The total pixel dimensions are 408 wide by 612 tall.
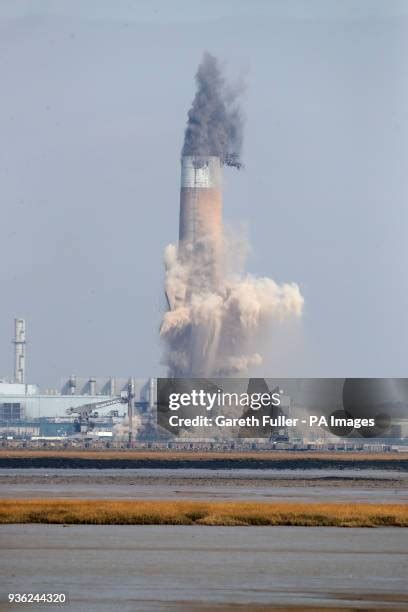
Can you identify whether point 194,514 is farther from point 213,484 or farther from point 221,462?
point 221,462

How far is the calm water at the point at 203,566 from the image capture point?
3644 centimetres

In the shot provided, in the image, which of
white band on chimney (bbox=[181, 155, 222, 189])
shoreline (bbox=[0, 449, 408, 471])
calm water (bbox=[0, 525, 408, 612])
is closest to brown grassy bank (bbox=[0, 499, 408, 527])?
calm water (bbox=[0, 525, 408, 612])

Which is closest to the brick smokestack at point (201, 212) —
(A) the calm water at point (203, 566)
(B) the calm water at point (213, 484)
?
(B) the calm water at point (213, 484)

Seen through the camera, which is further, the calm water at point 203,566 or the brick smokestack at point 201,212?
the brick smokestack at point 201,212

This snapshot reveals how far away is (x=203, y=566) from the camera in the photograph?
43.1 meters

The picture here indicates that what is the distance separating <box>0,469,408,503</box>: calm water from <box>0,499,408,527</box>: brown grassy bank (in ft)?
26.1

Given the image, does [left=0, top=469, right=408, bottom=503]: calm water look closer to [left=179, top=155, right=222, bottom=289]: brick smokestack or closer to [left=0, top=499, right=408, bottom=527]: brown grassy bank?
[left=0, top=499, right=408, bottom=527]: brown grassy bank

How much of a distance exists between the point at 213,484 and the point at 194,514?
31351 mm

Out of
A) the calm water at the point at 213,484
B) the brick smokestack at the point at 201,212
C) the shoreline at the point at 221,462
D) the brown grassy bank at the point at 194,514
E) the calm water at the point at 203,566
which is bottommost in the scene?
the shoreline at the point at 221,462

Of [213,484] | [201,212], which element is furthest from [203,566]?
[201,212]

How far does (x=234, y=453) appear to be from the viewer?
184 m

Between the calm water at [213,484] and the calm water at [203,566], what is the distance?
18.7 m

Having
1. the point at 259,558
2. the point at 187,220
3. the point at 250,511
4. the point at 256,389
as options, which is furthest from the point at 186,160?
the point at 259,558

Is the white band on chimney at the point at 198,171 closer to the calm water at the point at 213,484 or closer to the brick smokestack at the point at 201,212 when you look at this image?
the brick smokestack at the point at 201,212
